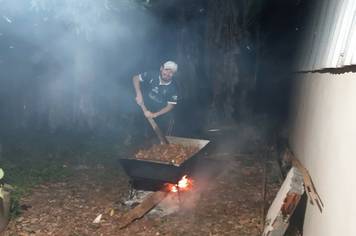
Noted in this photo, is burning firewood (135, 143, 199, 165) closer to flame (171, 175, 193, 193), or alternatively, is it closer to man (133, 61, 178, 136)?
Result: flame (171, 175, 193, 193)

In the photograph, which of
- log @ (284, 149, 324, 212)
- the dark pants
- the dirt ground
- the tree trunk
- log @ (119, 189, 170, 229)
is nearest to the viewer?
log @ (284, 149, 324, 212)

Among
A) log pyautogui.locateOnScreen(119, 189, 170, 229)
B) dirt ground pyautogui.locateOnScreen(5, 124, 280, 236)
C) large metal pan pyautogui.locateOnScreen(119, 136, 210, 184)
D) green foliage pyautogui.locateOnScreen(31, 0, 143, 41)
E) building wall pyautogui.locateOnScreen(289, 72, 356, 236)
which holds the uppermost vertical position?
green foliage pyautogui.locateOnScreen(31, 0, 143, 41)

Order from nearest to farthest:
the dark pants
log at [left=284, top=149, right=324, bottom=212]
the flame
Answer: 1. log at [left=284, top=149, right=324, bottom=212]
2. the flame
3. the dark pants

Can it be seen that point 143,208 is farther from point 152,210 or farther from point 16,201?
point 16,201

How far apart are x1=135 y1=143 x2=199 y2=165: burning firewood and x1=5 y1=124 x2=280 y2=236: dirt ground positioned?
1048 millimetres

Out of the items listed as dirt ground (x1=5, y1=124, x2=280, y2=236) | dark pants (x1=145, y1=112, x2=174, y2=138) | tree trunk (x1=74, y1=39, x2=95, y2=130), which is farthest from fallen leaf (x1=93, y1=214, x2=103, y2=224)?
tree trunk (x1=74, y1=39, x2=95, y2=130)

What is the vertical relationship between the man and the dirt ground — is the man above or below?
above

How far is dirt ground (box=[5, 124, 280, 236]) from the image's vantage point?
4.95m

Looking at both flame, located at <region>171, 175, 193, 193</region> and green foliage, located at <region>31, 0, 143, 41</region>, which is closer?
green foliage, located at <region>31, 0, 143, 41</region>

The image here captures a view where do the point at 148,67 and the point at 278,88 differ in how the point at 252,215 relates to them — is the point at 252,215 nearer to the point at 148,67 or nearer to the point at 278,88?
the point at 148,67

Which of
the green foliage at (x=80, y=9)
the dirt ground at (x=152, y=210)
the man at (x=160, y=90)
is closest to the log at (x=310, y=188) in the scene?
the dirt ground at (x=152, y=210)

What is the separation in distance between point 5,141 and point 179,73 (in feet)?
22.8

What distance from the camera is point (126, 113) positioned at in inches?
503

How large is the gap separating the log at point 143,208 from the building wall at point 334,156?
2.87m
